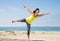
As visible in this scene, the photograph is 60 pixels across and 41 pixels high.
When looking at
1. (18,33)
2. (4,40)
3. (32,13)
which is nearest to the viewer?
(32,13)

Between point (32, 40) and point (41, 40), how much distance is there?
21 centimetres

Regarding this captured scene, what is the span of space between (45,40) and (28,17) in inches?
35.4

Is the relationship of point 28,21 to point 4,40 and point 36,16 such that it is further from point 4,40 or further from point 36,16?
point 4,40

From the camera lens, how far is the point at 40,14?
471 cm

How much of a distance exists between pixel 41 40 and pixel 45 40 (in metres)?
0.09

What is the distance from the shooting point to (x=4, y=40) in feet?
17.6

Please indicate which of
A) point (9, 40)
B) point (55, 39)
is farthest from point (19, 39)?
point (55, 39)

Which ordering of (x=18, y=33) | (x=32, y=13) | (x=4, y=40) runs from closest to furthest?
(x=32, y=13), (x=4, y=40), (x=18, y=33)

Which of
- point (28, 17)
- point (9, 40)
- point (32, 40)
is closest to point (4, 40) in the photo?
point (9, 40)

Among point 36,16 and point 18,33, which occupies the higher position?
point 36,16

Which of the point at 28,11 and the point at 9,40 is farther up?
the point at 28,11

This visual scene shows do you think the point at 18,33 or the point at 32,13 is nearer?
the point at 32,13

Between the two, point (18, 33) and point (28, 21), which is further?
point (18, 33)

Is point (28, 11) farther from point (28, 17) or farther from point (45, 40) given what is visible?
point (45, 40)
